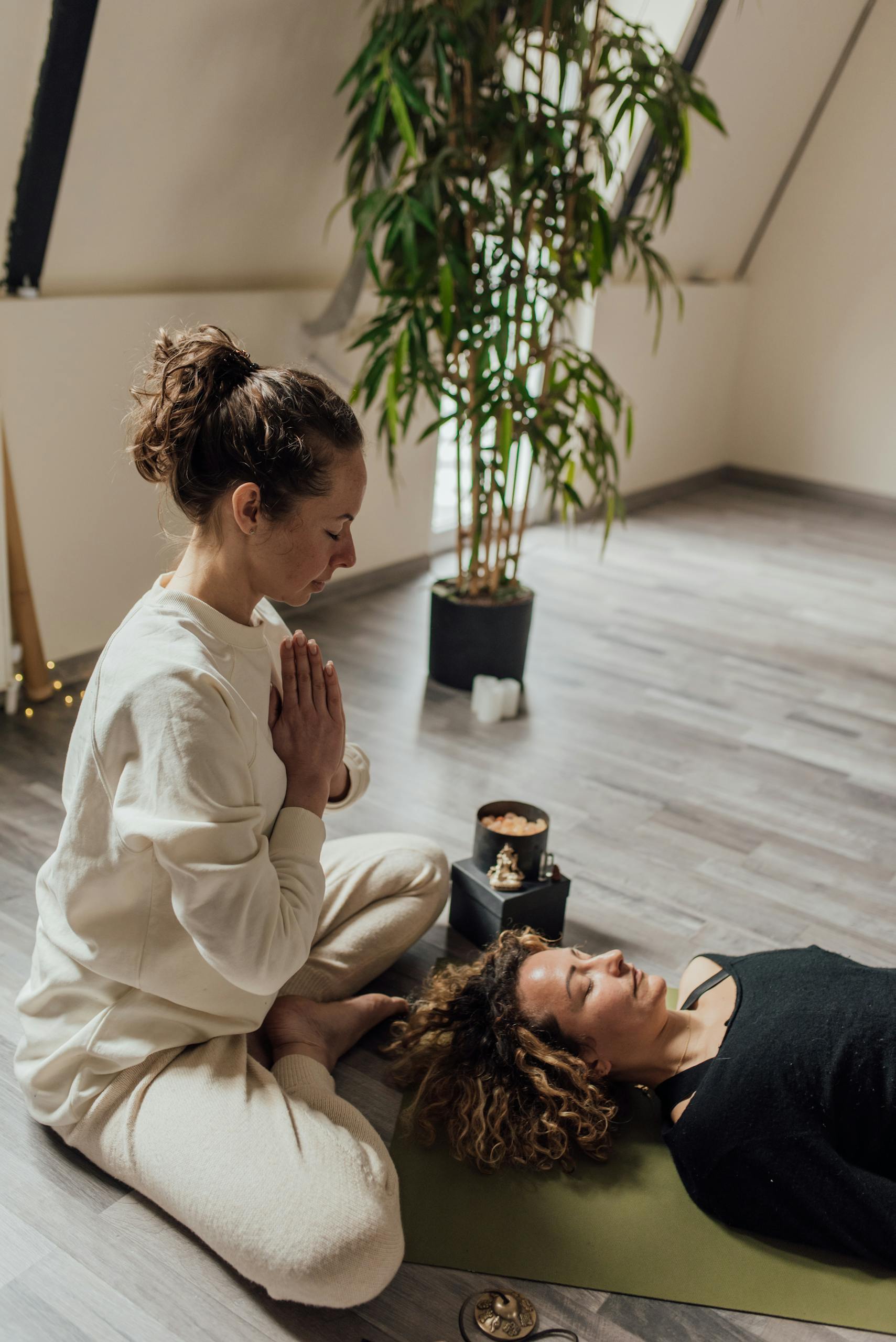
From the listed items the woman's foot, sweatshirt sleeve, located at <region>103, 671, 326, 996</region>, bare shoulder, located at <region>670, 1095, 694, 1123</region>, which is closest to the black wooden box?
the woman's foot

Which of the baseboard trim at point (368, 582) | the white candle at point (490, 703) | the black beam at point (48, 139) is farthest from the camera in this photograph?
the baseboard trim at point (368, 582)

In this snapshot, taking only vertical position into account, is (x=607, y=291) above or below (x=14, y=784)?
above

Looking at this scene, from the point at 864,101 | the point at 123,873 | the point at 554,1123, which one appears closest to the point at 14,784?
the point at 123,873

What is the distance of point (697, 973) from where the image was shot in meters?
1.74

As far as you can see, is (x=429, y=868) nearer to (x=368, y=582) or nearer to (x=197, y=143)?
(x=197, y=143)

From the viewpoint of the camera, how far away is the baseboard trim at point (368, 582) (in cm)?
361

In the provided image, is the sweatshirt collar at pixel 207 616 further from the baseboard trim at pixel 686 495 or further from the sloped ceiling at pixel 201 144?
the baseboard trim at pixel 686 495

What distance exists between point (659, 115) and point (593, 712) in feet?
4.65

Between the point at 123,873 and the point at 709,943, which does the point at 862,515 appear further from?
the point at 123,873

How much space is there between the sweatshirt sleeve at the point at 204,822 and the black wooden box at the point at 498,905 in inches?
25.9

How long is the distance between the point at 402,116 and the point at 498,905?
1680 mm

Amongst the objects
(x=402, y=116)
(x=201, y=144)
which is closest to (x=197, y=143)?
(x=201, y=144)

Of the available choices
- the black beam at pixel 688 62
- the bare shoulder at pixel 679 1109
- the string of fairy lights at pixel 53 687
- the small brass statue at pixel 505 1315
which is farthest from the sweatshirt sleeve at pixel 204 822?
the black beam at pixel 688 62

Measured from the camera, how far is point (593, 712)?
9.78 ft
